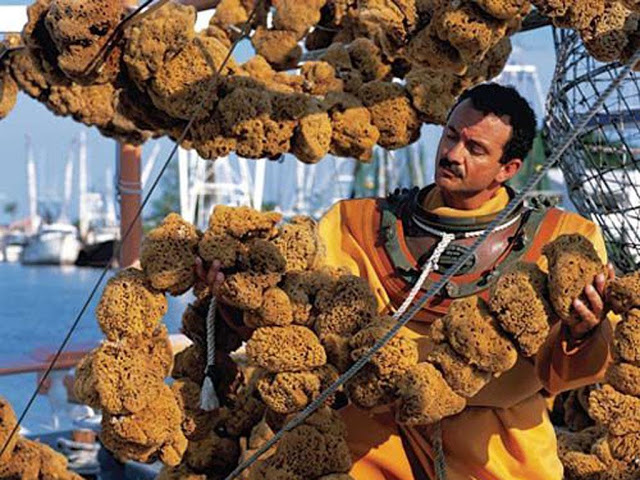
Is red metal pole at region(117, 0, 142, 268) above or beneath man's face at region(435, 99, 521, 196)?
beneath

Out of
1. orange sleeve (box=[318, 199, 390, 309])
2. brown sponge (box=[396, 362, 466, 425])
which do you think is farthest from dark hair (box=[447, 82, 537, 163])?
brown sponge (box=[396, 362, 466, 425])

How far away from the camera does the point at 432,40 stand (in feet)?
7.21

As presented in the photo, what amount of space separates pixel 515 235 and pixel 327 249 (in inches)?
14.6

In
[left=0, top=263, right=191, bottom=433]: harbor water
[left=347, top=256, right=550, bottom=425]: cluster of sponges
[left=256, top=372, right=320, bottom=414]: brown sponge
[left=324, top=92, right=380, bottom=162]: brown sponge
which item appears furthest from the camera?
[left=0, top=263, right=191, bottom=433]: harbor water

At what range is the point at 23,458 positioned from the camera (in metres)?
2.73

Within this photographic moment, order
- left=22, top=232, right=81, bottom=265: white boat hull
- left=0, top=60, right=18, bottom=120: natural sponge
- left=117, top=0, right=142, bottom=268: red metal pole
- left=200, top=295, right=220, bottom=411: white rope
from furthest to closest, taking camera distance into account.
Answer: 1. left=22, top=232, right=81, bottom=265: white boat hull
2. left=117, top=0, right=142, bottom=268: red metal pole
3. left=0, top=60, right=18, bottom=120: natural sponge
4. left=200, top=295, right=220, bottom=411: white rope

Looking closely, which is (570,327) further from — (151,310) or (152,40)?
(152,40)

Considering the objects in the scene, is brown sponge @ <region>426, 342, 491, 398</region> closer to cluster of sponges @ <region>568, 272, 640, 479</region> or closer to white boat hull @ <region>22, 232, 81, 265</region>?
cluster of sponges @ <region>568, 272, 640, 479</region>

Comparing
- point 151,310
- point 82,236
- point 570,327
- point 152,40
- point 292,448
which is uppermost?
point 152,40

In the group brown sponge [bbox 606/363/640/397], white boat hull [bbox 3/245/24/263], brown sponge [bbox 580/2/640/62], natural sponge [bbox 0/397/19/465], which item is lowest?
white boat hull [bbox 3/245/24/263]

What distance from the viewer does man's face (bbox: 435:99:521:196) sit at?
215 centimetres

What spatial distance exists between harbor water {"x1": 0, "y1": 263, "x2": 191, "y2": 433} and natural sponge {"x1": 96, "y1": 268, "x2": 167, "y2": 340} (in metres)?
0.71

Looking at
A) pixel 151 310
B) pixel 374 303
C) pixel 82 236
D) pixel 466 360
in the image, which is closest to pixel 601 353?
pixel 466 360

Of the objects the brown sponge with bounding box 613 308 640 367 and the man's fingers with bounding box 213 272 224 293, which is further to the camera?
the man's fingers with bounding box 213 272 224 293
